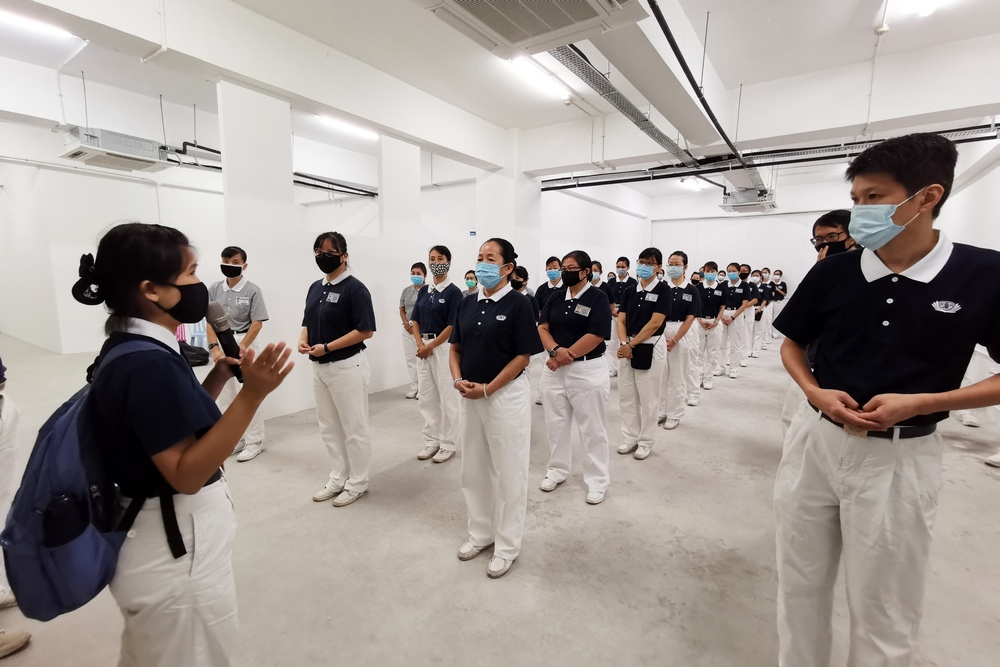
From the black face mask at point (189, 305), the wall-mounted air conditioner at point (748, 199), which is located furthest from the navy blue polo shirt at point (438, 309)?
the wall-mounted air conditioner at point (748, 199)

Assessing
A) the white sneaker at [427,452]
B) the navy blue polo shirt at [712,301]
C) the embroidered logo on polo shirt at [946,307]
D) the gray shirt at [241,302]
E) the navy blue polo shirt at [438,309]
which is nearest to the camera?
the embroidered logo on polo shirt at [946,307]

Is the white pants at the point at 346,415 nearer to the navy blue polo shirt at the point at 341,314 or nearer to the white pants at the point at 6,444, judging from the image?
the navy blue polo shirt at the point at 341,314

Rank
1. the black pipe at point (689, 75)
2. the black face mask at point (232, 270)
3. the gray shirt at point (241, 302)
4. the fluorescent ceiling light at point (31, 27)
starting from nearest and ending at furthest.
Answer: the black pipe at point (689, 75) < the black face mask at point (232, 270) < the gray shirt at point (241, 302) < the fluorescent ceiling light at point (31, 27)

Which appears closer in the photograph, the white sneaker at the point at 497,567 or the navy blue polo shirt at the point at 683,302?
the white sneaker at the point at 497,567

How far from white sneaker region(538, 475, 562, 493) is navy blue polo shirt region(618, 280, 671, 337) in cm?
155

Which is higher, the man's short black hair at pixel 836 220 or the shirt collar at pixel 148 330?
the man's short black hair at pixel 836 220

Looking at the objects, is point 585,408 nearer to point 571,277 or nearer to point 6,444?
point 571,277

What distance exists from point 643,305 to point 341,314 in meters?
2.55

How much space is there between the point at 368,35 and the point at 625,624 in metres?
5.44

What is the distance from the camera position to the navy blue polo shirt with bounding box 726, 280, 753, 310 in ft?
25.2

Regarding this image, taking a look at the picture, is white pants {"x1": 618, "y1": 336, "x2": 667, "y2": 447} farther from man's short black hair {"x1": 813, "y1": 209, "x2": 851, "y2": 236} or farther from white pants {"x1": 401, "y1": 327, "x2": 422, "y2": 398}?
white pants {"x1": 401, "y1": 327, "x2": 422, "y2": 398}

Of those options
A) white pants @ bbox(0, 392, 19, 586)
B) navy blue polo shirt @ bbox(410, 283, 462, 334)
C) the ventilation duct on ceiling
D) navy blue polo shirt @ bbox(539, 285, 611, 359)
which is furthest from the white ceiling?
white pants @ bbox(0, 392, 19, 586)

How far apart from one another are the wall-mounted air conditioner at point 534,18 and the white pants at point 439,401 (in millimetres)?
2517

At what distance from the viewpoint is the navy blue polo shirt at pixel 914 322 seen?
4.02 feet
